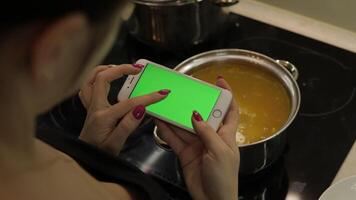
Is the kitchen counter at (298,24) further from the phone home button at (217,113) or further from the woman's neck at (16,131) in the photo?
the woman's neck at (16,131)

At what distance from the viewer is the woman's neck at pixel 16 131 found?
30 centimetres

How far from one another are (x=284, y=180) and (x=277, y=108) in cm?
10

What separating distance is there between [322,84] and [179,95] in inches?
10.7

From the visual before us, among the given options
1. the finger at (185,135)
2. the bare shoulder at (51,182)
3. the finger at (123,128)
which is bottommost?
the finger at (185,135)

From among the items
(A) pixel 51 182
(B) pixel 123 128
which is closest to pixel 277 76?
(B) pixel 123 128

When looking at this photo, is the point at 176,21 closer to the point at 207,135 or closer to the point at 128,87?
the point at 128,87

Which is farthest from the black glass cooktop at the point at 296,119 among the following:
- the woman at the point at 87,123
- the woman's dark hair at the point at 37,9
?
the woman's dark hair at the point at 37,9

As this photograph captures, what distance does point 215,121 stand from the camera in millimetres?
604

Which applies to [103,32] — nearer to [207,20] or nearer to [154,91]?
[154,91]

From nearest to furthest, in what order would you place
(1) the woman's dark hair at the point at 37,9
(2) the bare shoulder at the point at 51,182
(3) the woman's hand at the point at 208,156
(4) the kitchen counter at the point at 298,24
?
(1) the woman's dark hair at the point at 37,9, (2) the bare shoulder at the point at 51,182, (3) the woman's hand at the point at 208,156, (4) the kitchen counter at the point at 298,24

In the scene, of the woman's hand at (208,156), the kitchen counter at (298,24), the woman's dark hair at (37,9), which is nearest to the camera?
the woman's dark hair at (37,9)

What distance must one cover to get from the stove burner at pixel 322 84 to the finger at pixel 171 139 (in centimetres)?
23

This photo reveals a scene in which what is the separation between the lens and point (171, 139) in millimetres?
623

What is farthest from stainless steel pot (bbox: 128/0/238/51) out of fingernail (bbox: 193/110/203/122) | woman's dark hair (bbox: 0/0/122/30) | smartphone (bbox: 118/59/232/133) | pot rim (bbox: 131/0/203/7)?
woman's dark hair (bbox: 0/0/122/30)
